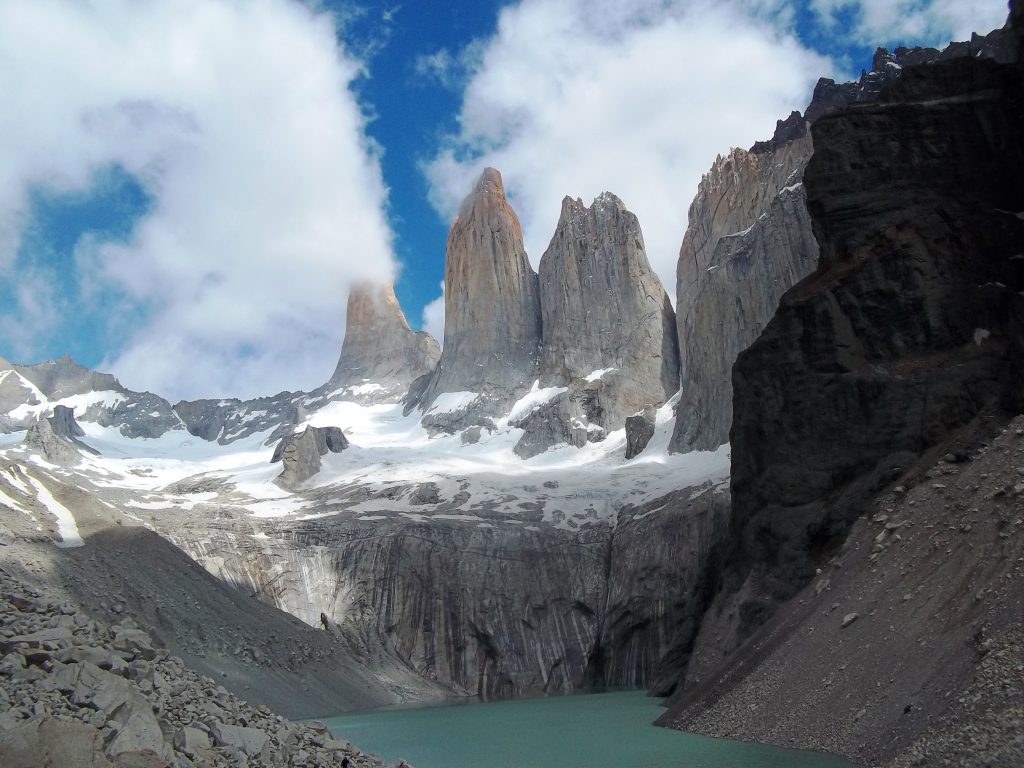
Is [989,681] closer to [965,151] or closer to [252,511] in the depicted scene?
[965,151]

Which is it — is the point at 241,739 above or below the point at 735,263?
below

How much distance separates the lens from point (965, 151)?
4034 cm

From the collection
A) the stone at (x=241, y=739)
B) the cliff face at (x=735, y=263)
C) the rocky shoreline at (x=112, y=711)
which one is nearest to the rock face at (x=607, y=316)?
the cliff face at (x=735, y=263)

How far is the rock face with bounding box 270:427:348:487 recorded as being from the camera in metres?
97.6

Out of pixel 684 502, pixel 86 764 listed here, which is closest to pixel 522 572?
pixel 684 502

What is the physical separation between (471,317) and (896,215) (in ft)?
300

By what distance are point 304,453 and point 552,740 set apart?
73.3 meters

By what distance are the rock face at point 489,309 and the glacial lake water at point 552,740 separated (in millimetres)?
75553

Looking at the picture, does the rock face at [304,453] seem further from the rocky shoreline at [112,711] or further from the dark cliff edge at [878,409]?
the rocky shoreline at [112,711]

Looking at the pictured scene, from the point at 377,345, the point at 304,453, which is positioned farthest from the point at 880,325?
the point at 377,345

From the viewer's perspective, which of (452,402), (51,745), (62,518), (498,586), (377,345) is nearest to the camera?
(51,745)

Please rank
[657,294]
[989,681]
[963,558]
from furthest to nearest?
[657,294], [963,558], [989,681]

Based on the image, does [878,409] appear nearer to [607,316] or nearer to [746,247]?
[746,247]

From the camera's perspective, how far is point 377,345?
177 meters
